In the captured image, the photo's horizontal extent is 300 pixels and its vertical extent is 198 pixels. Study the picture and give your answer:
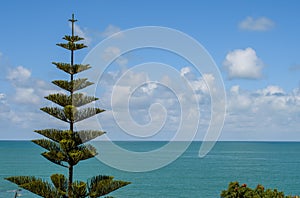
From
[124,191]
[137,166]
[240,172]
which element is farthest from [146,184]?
[137,166]

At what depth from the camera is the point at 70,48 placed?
39.4ft

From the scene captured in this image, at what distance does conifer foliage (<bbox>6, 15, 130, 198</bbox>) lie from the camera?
1160cm

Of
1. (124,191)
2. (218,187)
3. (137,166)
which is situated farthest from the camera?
(137,166)

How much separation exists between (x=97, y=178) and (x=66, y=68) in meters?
2.81

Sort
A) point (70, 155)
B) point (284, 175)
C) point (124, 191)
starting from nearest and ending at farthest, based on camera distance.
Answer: point (70, 155), point (124, 191), point (284, 175)

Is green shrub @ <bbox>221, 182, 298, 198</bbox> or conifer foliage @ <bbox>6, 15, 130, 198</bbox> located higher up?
conifer foliage @ <bbox>6, 15, 130, 198</bbox>

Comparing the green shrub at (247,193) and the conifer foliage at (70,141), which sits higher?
the conifer foliage at (70,141)

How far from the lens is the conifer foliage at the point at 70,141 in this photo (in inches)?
457

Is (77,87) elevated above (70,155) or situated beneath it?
elevated above

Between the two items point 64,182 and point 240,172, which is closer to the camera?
point 64,182

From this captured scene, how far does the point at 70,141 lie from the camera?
38.2 ft

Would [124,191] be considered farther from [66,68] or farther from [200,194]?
[66,68]

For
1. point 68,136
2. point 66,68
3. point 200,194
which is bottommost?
point 200,194

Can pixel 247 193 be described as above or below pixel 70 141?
below
